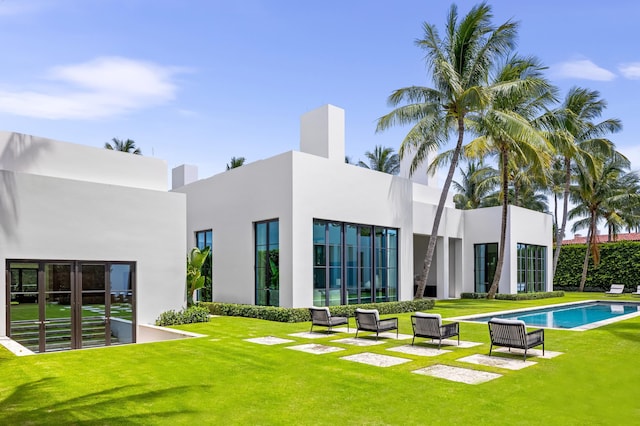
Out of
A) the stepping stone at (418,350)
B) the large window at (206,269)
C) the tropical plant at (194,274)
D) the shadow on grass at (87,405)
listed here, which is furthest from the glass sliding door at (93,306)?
the stepping stone at (418,350)

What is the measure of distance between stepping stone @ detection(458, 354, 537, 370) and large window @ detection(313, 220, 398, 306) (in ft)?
25.9

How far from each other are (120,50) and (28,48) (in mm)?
2710

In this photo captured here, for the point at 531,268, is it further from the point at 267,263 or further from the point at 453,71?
the point at 267,263

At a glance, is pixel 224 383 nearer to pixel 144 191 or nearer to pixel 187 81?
pixel 144 191

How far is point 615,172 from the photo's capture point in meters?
35.1

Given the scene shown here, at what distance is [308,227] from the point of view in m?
16.8

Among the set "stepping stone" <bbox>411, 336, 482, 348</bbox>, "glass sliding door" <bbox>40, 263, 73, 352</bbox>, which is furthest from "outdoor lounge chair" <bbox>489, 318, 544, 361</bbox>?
"glass sliding door" <bbox>40, 263, 73, 352</bbox>

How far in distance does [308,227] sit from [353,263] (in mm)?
2694

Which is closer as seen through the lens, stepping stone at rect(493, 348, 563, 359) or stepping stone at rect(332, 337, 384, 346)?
stepping stone at rect(493, 348, 563, 359)

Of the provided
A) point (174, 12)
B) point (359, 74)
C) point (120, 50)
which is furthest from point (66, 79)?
point (359, 74)

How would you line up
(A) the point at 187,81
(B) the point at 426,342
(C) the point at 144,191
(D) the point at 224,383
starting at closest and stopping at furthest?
(D) the point at 224,383, (B) the point at 426,342, (C) the point at 144,191, (A) the point at 187,81

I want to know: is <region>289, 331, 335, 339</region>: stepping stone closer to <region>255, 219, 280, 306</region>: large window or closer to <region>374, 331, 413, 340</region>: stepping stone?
<region>374, 331, 413, 340</region>: stepping stone

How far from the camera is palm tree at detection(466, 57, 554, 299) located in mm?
19891

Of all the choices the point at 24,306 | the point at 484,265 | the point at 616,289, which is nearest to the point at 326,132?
the point at 24,306
